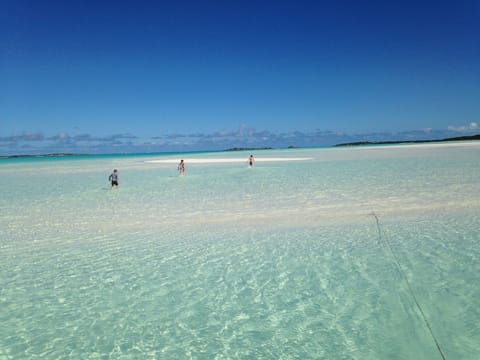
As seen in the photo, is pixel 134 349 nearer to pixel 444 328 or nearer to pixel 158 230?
pixel 444 328

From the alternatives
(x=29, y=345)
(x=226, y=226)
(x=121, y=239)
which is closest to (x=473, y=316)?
(x=29, y=345)

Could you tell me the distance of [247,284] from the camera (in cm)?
579

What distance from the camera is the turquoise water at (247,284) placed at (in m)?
4.14

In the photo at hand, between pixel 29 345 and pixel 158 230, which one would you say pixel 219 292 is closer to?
pixel 29 345

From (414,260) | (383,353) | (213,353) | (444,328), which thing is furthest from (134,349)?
(414,260)

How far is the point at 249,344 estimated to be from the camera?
164 inches

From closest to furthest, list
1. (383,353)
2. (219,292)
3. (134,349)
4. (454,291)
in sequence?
(383,353)
(134,349)
(454,291)
(219,292)

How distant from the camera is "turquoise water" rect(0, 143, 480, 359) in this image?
4141 mm

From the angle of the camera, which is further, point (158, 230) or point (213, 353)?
point (158, 230)

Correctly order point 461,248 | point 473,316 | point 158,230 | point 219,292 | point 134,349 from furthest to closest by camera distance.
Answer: point 158,230 < point 461,248 < point 219,292 < point 473,316 < point 134,349

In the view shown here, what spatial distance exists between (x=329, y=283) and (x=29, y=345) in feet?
12.9

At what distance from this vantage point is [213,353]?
158 inches

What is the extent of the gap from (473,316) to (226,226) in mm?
6143

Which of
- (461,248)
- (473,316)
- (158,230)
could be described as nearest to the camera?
(473,316)
